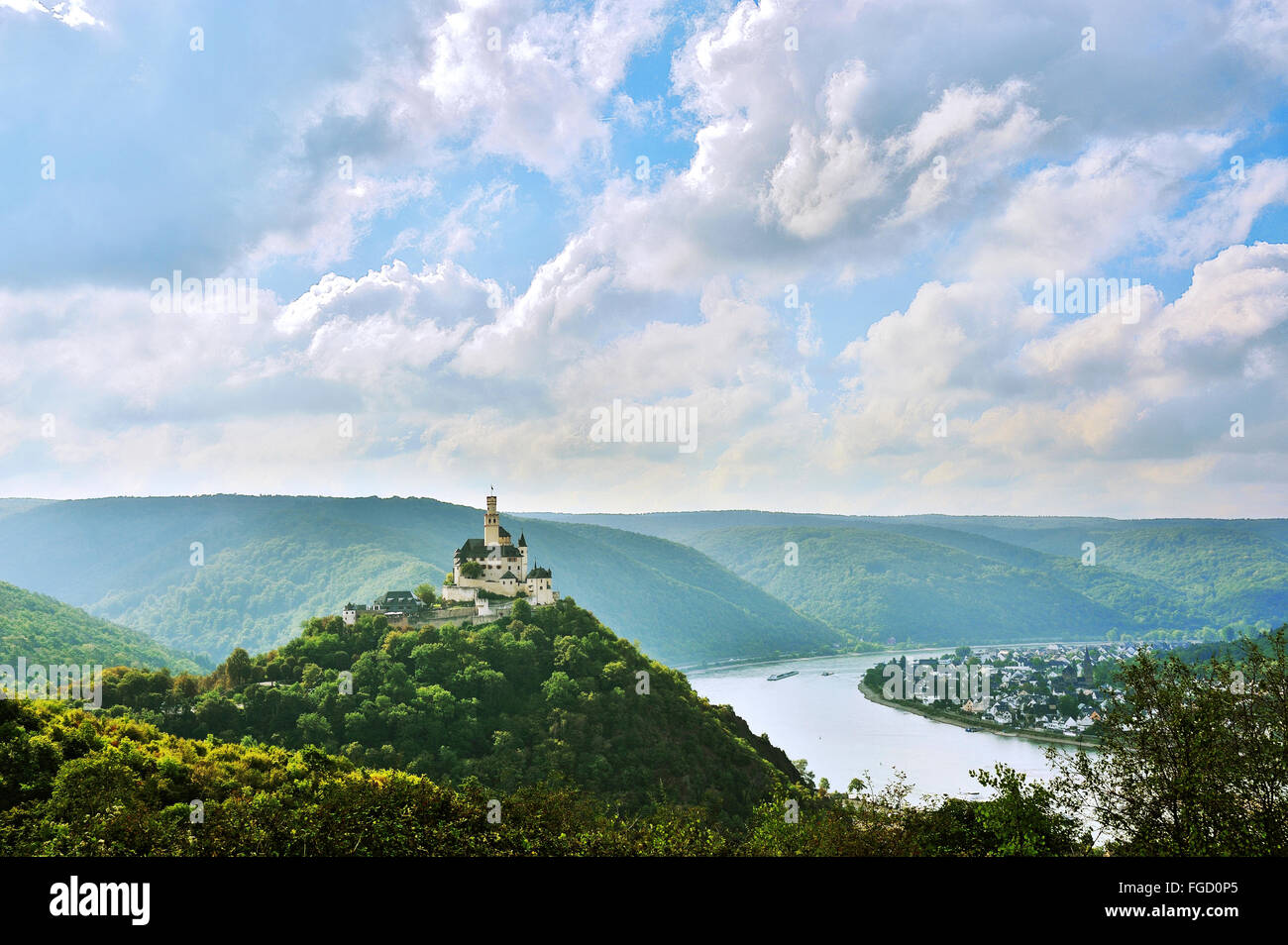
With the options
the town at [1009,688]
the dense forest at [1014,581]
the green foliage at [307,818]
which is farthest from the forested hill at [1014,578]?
the green foliage at [307,818]

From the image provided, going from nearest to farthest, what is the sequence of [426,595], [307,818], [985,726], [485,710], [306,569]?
[307,818]
[485,710]
[426,595]
[985,726]
[306,569]

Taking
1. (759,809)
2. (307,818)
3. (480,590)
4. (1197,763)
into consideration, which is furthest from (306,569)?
(1197,763)

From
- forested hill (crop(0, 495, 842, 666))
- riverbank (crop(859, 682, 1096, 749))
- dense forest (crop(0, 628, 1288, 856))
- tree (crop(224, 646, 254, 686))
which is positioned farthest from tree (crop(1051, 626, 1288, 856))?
forested hill (crop(0, 495, 842, 666))

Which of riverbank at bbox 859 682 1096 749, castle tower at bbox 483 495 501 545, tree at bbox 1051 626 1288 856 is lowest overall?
riverbank at bbox 859 682 1096 749

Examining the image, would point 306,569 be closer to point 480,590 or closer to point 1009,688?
point 480,590

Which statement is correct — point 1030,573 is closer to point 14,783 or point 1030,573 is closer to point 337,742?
point 337,742

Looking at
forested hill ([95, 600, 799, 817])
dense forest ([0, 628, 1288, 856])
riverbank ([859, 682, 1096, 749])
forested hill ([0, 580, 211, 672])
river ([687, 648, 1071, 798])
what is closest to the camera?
dense forest ([0, 628, 1288, 856])

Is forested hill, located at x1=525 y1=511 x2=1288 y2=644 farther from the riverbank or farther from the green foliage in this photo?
the green foliage
